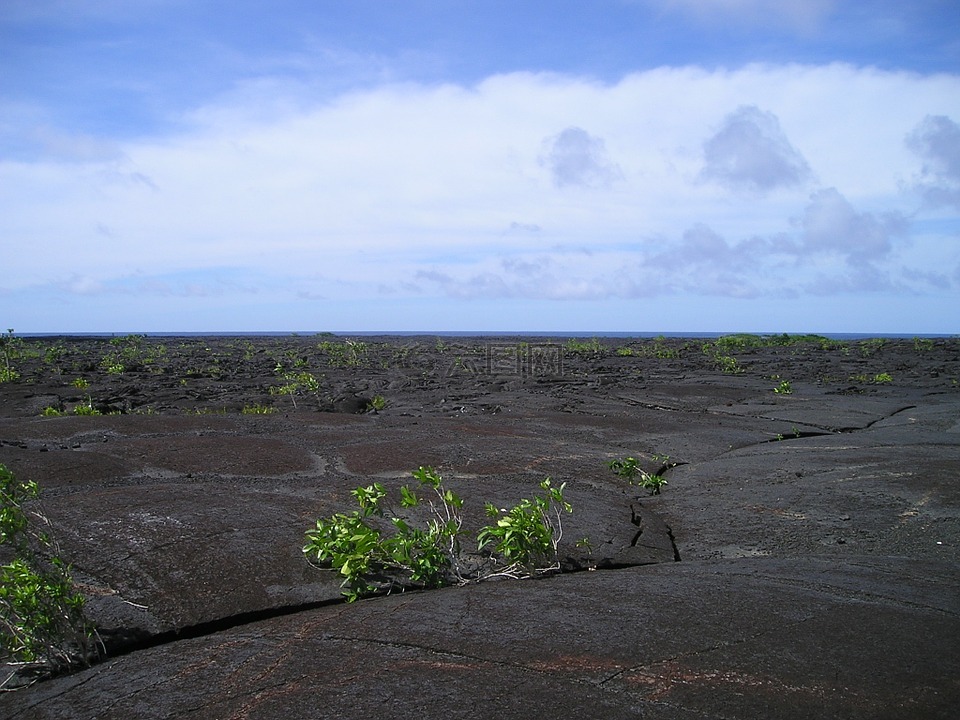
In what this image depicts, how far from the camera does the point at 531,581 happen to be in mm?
4426

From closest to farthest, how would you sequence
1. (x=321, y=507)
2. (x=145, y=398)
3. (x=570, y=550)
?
(x=570, y=550) < (x=321, y=507) < (x=145, y=398)

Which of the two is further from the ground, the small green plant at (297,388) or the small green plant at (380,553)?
the small green plant at (297,388)

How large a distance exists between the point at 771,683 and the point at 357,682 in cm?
169

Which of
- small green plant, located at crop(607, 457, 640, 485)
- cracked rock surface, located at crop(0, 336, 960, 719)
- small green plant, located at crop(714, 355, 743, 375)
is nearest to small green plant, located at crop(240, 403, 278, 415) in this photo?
cracked rock surface, located at crop(0, 336, 960, 719)

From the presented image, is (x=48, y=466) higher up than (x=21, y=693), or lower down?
higher up

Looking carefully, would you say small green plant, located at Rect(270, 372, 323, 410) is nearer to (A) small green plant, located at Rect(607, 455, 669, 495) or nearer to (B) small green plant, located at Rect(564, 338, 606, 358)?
(A) small green plant, located at Rect(607, 455, 669, 495)

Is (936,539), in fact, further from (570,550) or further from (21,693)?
(21,693)

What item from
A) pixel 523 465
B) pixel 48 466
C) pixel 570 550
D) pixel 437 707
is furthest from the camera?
pixel 523 465

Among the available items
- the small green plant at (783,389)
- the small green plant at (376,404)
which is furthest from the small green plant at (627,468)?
the small green plant at (783,389)

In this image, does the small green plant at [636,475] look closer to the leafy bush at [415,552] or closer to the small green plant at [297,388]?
the leafy bush at [415,552]

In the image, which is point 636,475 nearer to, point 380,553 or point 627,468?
point 627,468

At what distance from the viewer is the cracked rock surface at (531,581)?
3064mm

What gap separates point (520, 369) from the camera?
67.3 feet

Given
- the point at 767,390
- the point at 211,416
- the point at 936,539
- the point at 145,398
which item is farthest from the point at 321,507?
the point at 767,390
